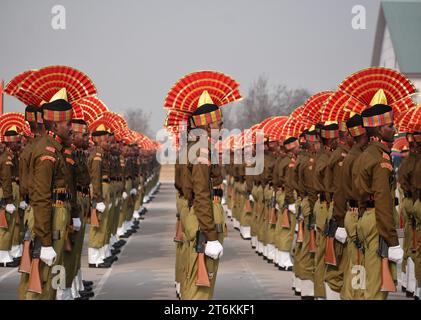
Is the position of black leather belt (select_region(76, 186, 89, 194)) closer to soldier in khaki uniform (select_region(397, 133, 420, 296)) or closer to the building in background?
soldier in khaki uniform (select_region(397, 133, 420, 296))

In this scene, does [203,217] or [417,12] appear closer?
[203,217]

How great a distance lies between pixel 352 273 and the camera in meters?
10.6

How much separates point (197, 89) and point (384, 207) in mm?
3061

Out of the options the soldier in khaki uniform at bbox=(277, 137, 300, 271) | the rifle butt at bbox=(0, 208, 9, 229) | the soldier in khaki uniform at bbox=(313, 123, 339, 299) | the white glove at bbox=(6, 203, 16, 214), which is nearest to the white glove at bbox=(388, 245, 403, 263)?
the soldier in khaki uniform at bbox=(313, 123, 339, 299)

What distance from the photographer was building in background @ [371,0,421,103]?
67.6 metres

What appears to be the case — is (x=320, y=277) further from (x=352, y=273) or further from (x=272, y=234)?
(x=272, y=234)

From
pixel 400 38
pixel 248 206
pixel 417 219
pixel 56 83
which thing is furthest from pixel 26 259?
pixel 400 38

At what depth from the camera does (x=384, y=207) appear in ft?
32.8

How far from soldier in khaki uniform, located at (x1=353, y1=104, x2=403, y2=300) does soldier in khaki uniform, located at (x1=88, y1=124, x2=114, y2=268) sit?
8760mm

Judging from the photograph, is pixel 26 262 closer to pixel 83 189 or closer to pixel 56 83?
pixel 56 83

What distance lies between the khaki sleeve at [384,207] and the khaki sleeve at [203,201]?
5.69 feet

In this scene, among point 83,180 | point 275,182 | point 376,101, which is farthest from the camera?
point 275,182
